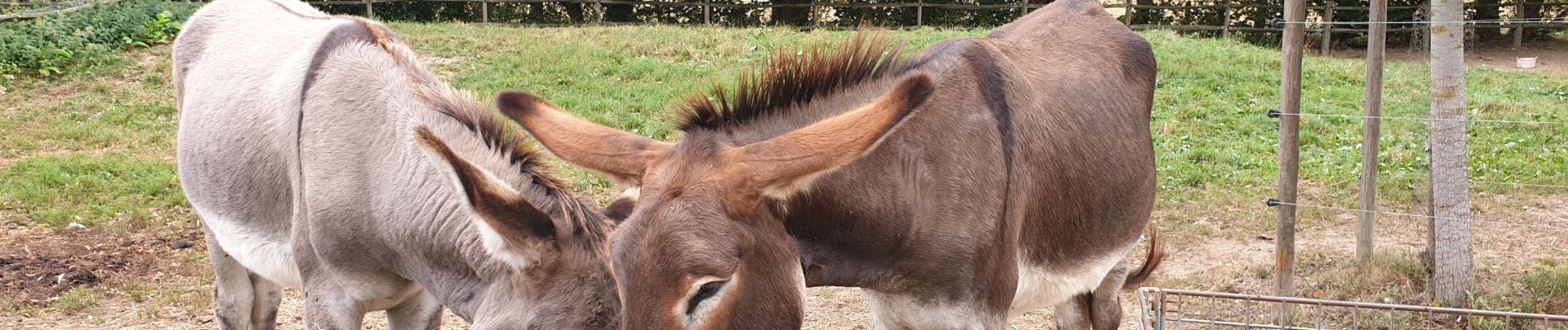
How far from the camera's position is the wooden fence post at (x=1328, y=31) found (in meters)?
17.3

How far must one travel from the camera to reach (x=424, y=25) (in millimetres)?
15039

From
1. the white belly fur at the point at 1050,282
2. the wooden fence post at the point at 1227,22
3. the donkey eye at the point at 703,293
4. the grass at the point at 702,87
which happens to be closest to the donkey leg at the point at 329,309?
the donkey eye at the point at 703,293

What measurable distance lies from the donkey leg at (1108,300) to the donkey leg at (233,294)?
3.55 metres

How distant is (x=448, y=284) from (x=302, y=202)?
716 mm

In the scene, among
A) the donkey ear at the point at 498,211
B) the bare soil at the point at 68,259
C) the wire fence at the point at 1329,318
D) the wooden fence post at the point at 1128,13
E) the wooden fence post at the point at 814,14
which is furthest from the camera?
the wooden fence post at the point at 814,14

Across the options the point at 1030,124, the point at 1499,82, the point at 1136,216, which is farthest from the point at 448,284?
the point at 1499,82

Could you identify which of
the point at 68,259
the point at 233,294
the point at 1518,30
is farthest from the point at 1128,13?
the point at 233,294

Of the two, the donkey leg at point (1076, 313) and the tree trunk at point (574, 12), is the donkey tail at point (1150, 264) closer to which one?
the donkey leg at point (1076, 313)

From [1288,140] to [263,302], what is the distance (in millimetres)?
4685

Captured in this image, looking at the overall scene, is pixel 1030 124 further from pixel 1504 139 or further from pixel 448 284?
pixel 1504 139

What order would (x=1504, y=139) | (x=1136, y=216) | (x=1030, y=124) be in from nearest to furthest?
(x=1030, y=124) → (x=1136, y=216) → (x=1504, y=139)

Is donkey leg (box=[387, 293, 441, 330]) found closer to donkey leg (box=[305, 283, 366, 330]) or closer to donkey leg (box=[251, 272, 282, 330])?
donkey leg (box=[305, 283, 366, 330])

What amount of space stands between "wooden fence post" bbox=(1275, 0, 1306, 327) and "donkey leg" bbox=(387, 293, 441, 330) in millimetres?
3680

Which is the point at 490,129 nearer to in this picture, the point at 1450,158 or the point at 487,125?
the point at 487,125
